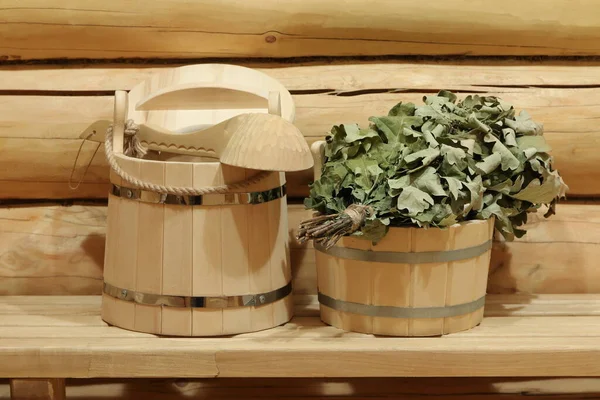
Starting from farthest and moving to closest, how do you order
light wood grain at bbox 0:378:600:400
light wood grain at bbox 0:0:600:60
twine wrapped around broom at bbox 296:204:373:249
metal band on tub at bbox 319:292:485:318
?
light wood grain at bbox 0:378:600:400
light wood grain at bbox 0:0:600:60
metal band on tub at bbox 319:292:485:318
twine wrapped around broom at bbox 296:204:373:249

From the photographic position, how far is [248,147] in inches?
59.7

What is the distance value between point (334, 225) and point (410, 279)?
8.0 inches

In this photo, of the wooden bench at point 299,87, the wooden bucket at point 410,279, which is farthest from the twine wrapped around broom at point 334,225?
the wooden bench at point 299,87

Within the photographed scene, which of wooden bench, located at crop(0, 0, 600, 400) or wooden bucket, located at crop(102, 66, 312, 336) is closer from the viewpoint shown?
wooden bucket, located at crop(102, 66, 312, 336)

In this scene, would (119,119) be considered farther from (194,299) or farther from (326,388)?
(326,388)

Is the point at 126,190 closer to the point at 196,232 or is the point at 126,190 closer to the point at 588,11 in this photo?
the point at 196,232

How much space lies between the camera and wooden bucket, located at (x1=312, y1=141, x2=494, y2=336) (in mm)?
1533

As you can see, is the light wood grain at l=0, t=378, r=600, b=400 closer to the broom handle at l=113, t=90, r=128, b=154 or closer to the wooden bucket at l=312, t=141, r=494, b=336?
the wooden bucket at l=312, t=141, r=494, b=336

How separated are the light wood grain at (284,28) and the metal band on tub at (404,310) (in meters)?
0.63

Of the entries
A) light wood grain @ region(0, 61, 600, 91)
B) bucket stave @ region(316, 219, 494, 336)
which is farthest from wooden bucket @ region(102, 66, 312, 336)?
light wood grain @ region(0, 61, 600, 91)

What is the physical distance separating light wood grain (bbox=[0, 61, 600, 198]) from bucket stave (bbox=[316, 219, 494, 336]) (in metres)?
0.39

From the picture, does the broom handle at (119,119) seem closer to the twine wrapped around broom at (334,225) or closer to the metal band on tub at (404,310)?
Answer: the twine wrapped around broom at (334,225)

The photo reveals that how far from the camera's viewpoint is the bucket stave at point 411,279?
1533 millimetres

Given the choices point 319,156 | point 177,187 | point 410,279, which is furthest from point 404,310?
point 177,187
